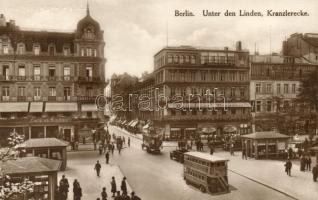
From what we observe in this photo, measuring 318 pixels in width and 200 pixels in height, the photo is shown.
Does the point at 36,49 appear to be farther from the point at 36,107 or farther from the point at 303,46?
the point at 303,46

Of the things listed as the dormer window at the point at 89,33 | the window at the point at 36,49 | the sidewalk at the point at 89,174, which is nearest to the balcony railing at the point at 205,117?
the dormer window at the point at 89,33

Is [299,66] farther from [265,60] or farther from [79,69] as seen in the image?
[79,69]

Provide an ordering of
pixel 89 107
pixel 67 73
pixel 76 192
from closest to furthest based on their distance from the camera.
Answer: pixel 76 192 → pixel 89 107 → pixel 67 73

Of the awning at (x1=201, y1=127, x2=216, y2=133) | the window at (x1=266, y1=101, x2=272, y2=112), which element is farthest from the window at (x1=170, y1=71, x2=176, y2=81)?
the window at (x1=266, y1=101, x2=272, y2=112)

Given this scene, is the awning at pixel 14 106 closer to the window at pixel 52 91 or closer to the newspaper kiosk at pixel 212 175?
the window at pixel 52 91

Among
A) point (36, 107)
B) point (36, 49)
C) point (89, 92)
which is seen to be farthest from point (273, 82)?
point (36, 107)

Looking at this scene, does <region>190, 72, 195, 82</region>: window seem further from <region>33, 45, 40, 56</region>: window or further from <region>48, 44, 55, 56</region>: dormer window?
<region>33, 45, 40, 56</region>: window
